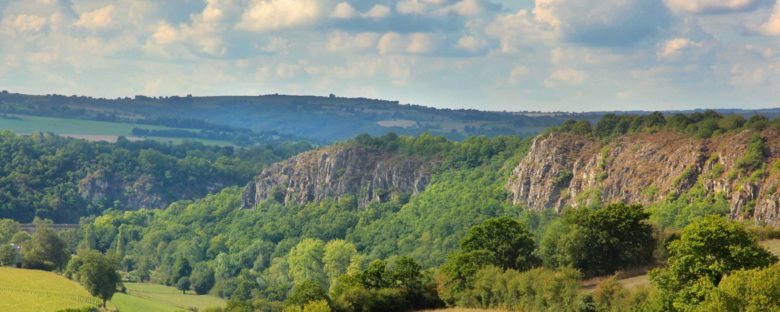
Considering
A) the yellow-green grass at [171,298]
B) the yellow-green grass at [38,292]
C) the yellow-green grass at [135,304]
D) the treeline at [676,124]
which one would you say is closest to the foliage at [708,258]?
the treeline at [676,124]

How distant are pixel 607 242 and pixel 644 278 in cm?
811

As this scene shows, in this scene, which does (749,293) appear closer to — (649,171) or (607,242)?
(607,242)

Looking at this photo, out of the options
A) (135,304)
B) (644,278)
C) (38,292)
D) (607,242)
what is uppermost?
(607,242)

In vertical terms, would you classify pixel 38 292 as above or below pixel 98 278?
below

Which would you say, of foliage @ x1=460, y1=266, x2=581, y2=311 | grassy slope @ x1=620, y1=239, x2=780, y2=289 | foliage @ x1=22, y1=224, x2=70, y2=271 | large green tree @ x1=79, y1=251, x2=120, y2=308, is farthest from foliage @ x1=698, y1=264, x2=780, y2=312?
foliage @ x1=22, y1=224, x2=70, y2=271

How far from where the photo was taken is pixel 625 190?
15575cm

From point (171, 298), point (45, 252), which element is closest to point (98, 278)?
point (45, 252)

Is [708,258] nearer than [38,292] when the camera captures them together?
Yes

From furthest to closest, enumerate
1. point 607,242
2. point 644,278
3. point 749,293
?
point 607,242 < point 644,278 < point 749,293

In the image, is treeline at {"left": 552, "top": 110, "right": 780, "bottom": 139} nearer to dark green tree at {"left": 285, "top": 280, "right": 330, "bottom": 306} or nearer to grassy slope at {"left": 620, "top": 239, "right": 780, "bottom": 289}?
grassy slope at {"left": 620, "top": 239, "right": 780, "bottom": 289}

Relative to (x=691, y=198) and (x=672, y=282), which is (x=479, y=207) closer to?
(x=691, y=198)

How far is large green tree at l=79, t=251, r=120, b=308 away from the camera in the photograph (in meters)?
158

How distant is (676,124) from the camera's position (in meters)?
165

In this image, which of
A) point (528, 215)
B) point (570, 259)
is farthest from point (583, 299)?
point (528, 215)
